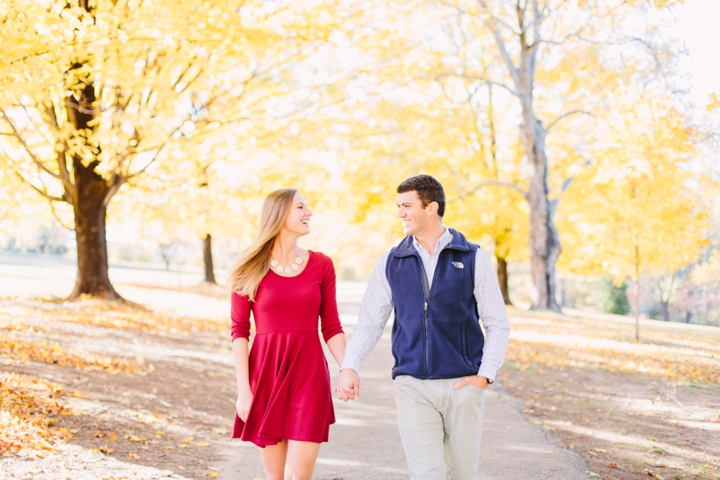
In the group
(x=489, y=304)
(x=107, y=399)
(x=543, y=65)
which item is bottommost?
(x=107, y=399)

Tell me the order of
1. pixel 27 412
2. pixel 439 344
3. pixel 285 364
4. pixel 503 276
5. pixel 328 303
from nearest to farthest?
pixel 439 344
pixel 285 364
pixel 328 303
pixel 27 412
pixel 503 276

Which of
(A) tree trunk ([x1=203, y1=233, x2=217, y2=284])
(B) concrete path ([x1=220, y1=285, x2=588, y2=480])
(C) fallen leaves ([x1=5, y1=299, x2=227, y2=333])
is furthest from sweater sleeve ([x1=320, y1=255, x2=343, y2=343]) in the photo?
(A) tree trunk ([x1=203, y1=233, x2=217, y2=284])

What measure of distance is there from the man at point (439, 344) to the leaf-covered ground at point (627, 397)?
2.63m

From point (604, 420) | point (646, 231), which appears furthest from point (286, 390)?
point (646, 231)

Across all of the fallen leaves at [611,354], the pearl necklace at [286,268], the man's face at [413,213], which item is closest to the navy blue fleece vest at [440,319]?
the man's face at [413,213]

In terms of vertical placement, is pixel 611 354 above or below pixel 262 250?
below

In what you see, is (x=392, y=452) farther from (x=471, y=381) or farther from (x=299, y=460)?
(x=471, y=381)

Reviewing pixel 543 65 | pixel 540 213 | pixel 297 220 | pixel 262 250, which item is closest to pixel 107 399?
pixel 262 250

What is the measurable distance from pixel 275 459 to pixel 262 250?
116cm

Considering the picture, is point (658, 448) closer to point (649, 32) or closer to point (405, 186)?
point (405, 186)

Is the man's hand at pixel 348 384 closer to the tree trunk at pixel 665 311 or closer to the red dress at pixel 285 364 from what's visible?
the red dress at pixel 285 364

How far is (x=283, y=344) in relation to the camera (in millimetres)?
3650

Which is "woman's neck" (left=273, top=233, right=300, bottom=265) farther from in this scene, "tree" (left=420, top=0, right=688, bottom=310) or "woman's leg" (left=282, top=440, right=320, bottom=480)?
"tree" (left=420, top=0, right=688, bottom=310)

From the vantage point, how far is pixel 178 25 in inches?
372
